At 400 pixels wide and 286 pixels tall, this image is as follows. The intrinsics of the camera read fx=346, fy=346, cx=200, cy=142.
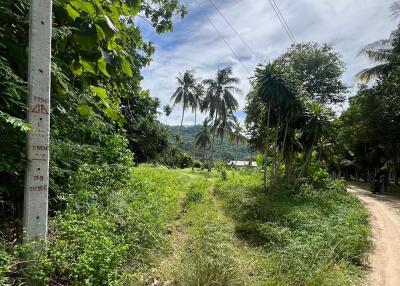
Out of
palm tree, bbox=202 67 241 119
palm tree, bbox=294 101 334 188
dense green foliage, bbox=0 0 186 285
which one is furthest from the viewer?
palm tree, bbox=202 67 241 119

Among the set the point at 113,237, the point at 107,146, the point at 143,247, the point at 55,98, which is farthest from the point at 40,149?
the point at 107,146

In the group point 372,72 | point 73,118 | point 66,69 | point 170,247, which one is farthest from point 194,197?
point 372,72

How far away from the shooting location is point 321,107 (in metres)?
14.5

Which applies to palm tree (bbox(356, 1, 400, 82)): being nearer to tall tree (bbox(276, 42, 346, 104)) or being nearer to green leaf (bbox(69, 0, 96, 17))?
tall tree (bbox(276, 42, 346, 104))

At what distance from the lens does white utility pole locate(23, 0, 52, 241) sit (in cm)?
259

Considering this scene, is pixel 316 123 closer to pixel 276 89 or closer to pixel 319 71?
pixel 276 89

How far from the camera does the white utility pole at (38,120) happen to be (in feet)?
8.51

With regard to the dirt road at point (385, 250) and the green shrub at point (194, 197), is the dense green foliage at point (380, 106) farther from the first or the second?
the green shrub at point (194, 197)

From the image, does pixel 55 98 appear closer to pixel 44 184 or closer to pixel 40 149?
pixel 40 149

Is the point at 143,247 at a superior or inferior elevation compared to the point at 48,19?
inferior

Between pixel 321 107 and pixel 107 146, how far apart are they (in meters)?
9.72

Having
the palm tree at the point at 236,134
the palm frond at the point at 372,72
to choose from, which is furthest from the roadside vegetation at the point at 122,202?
the palm tree at the point at 236,134

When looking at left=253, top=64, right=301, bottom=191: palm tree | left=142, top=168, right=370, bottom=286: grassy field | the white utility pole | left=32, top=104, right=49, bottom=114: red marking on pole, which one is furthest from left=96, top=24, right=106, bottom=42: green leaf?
left=253, top=64, right=301, bottom=191: palm tree

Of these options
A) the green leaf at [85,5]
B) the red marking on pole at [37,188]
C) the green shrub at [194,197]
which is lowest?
the green shrub at [194,197]
